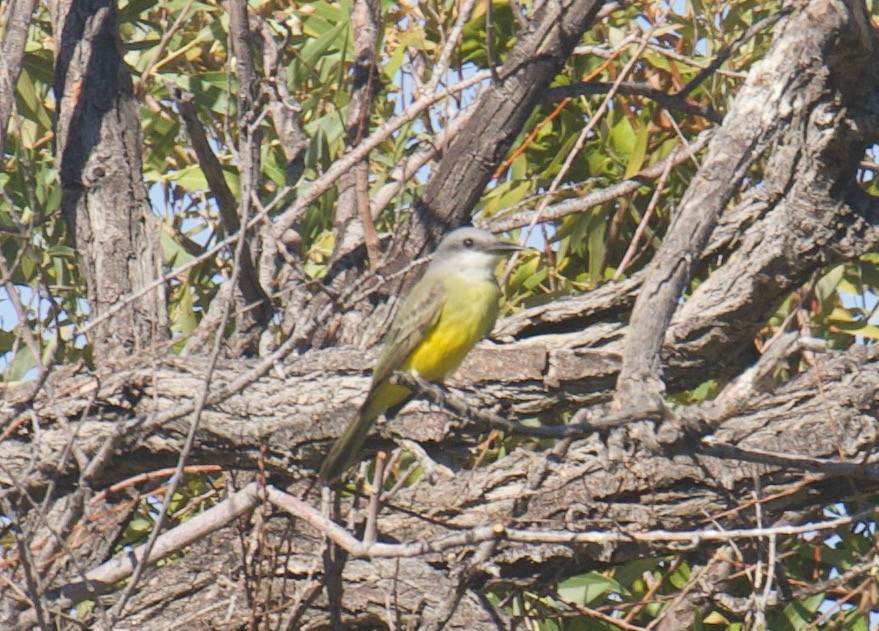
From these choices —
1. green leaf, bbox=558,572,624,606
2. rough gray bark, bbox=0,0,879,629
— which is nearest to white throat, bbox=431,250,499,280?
rough gray bark, bbox=0,0,879,629

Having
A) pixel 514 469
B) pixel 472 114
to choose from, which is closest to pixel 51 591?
pixel 514 469

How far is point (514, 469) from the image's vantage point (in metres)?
4.64

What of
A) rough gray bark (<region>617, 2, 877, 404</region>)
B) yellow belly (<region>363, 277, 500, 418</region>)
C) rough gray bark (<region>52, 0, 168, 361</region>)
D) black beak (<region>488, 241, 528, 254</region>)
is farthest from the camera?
rough gray bark (<region>52, 0, 168, 361</region>)

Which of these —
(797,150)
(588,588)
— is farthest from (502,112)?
(588,588)

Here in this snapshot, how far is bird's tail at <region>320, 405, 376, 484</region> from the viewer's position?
449cm

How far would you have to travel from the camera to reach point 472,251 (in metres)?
5.07

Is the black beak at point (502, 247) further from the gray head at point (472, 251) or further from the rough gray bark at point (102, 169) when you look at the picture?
the rough gray bark at point (102, 169)

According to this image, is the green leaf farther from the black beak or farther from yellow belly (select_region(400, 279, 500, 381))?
the black beak

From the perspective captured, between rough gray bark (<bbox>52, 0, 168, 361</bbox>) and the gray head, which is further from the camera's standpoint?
rough gray bark (<bbox>52, 0, 168, 361</bbox>)

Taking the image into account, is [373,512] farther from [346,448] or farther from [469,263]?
[469,263]

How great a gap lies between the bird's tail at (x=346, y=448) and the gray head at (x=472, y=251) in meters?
0.80

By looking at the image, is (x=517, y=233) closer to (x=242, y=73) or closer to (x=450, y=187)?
(x=450, y=187)

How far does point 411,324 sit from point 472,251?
0.40 m

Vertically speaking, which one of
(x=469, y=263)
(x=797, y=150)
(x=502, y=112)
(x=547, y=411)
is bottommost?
(x=547, y=411)
